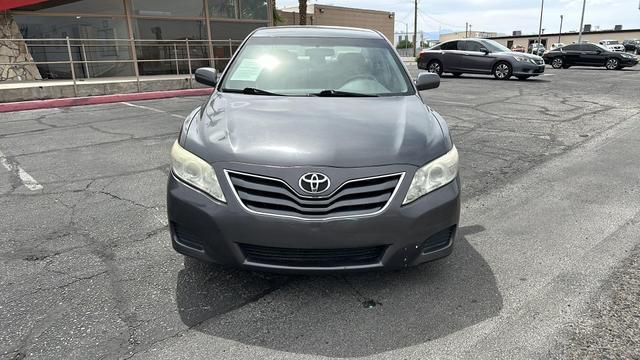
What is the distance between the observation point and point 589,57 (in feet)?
79.6

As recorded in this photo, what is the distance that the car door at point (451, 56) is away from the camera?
18.6 m

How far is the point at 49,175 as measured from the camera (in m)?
5.35

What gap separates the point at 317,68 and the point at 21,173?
392cm

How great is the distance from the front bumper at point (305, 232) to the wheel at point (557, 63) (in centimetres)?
2665

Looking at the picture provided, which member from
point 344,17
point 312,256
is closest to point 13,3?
point 312,256

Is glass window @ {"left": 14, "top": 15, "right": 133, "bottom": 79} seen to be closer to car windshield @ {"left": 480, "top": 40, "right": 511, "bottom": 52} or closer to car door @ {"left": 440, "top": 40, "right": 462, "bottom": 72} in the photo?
car door @ {"left": 440, "top": 40, "right": 462, "bottom": 72}

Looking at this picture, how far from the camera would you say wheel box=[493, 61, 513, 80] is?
17312 millimetres

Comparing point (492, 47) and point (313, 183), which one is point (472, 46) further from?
point (313, 183)

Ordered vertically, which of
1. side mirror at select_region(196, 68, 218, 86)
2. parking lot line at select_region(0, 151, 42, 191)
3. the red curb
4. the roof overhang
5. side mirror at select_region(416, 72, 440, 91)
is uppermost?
the roof overhang

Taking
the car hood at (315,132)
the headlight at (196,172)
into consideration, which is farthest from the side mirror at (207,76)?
the headlight at (196,172)

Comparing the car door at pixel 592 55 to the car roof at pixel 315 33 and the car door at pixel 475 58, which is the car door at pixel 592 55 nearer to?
the car door at pixel 475 58

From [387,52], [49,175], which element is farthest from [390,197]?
[49,175]

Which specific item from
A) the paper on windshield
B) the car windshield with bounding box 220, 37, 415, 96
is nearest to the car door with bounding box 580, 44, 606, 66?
the car windshield with bounding box 220, 37, 415, 96

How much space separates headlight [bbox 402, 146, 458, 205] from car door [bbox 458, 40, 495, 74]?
1654cm
